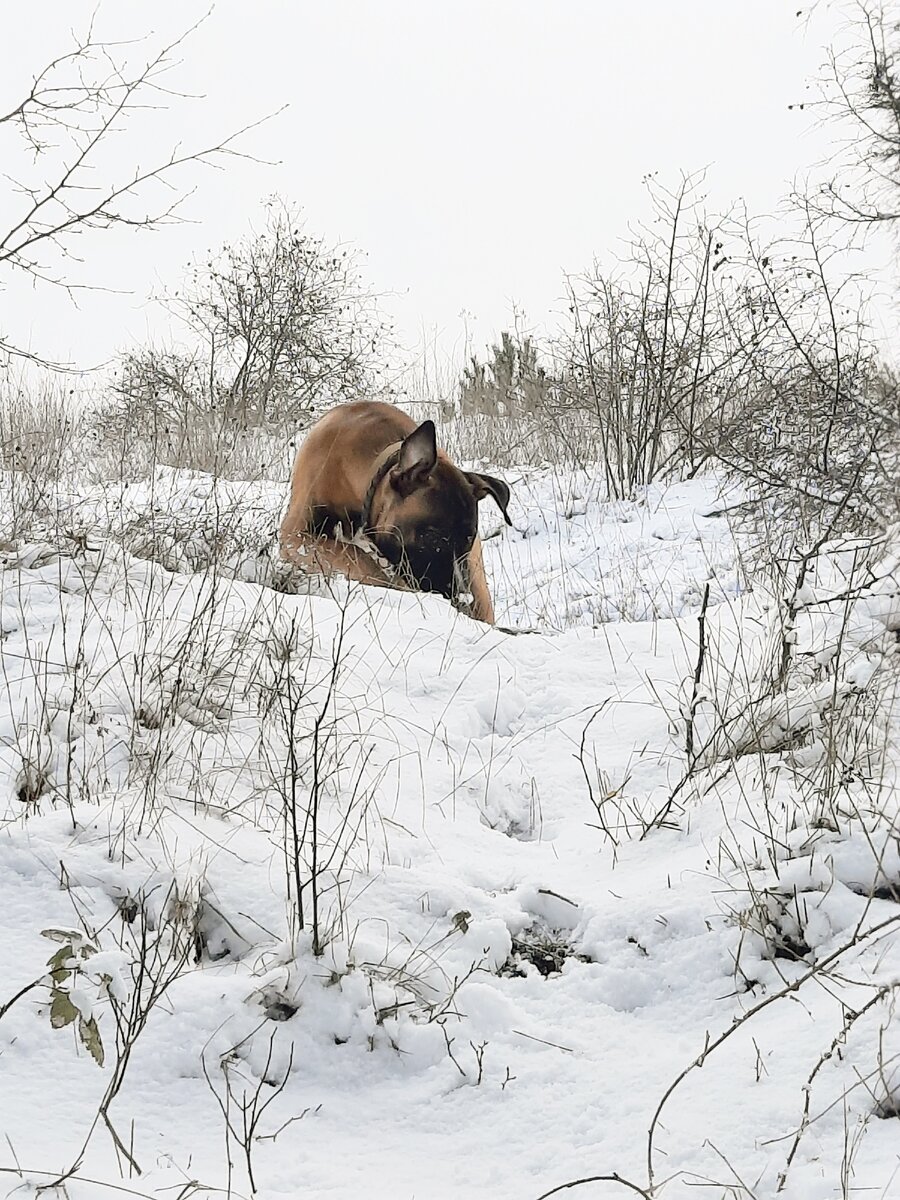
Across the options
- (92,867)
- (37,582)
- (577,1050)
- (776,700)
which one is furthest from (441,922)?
(37,582)

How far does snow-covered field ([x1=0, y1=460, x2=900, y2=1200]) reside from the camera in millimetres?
1568

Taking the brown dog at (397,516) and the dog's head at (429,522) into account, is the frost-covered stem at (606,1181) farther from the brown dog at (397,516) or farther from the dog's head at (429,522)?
the dog's head at (429,522)

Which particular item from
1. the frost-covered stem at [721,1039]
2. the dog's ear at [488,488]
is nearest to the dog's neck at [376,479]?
the dog's ear at [488,488]

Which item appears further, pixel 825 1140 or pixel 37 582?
pixel 37 582

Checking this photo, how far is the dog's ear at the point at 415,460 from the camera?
4793 millimetres

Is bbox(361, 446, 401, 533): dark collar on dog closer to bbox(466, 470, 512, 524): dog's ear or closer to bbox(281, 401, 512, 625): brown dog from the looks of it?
bbox(281, 401, 512, 625): brown dog

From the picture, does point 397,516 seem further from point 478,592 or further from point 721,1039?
point 721,1039

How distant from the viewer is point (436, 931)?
2158mm

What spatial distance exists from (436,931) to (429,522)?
2935 millimetres

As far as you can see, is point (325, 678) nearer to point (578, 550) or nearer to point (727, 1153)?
point (727, 1153)

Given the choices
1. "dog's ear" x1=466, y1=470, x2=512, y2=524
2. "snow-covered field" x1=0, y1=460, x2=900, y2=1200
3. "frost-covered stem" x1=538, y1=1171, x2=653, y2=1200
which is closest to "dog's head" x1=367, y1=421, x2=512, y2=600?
"dog's ear" x1=466, y1=470, x2=512, y2=524

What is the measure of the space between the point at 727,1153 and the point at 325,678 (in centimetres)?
179

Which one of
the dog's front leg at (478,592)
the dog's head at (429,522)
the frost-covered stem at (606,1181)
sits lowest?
the frost-covered stem at (606,1181)

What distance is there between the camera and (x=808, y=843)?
212 centimetres
